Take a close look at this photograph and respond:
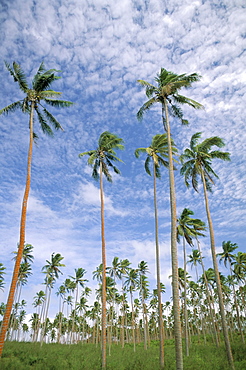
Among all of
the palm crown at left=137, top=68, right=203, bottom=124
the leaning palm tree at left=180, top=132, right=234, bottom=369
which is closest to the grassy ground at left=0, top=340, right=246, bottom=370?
the leaning palm tree at left=180, top=132, right=234, bottom=369

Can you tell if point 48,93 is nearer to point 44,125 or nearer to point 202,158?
point 44,125

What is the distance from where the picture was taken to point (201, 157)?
20719 millimetres

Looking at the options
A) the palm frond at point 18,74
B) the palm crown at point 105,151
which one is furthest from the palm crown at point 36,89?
the palm crown at point 105,151

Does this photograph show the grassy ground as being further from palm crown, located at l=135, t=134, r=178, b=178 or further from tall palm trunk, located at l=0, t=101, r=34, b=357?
palm crown, located at l=135, t=134, r=178, b=178

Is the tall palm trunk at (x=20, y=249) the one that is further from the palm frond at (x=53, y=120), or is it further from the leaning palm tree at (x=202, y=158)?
the leaning palm tree at (x=202, y=158)

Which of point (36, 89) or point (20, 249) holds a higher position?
point (36, 89)

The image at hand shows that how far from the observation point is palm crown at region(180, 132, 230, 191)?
65.8 feet

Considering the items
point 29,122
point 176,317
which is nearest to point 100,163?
point 29,122

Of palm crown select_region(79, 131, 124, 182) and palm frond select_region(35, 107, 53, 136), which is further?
palm crown select_region(79, 131, 124, 182)

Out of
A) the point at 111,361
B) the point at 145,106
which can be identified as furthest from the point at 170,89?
the point at 111,361

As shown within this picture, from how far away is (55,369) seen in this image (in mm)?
13875

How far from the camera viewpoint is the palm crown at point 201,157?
20.0 metres

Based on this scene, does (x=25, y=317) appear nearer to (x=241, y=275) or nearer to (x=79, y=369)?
(x=241, y=275)

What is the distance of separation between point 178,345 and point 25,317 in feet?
302
